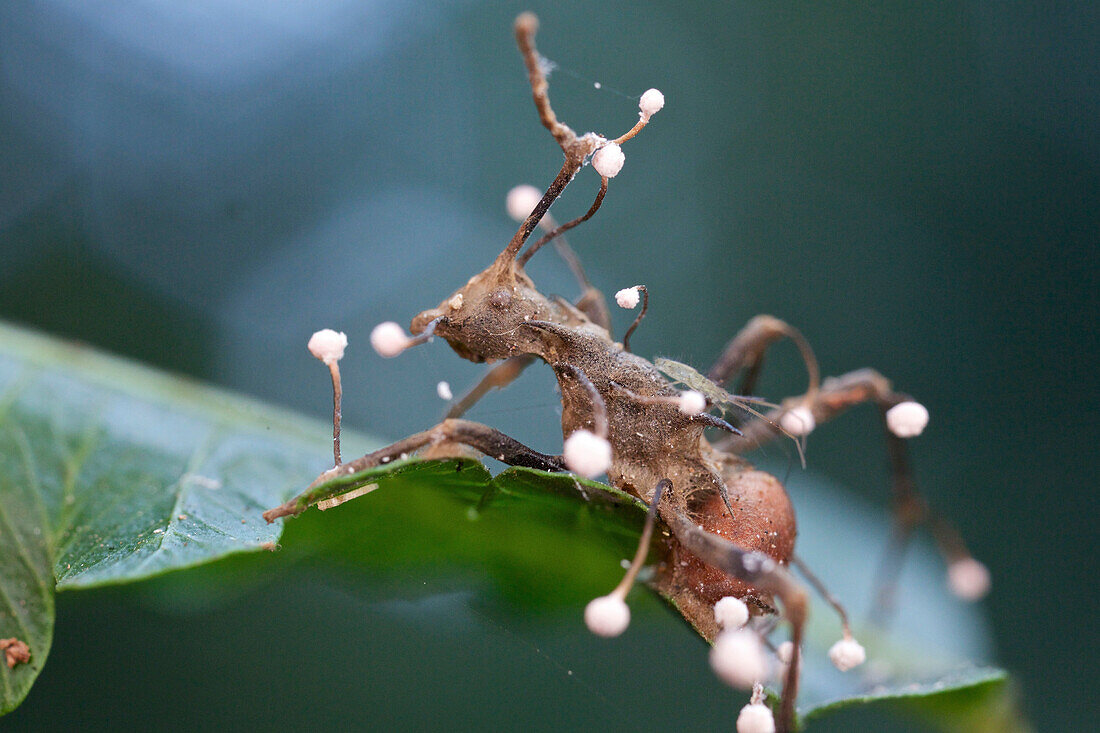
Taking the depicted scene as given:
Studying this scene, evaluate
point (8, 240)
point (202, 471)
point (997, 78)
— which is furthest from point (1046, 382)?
point (8, 240)

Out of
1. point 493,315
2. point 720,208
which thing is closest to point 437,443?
point 493,315

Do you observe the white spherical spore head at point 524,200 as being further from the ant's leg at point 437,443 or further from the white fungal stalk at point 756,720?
the white fungal stalk at point 756,720

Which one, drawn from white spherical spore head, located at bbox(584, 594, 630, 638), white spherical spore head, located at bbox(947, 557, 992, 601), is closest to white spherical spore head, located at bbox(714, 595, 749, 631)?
white spherical spore head, located at bbox(584, 594, 630, 638)

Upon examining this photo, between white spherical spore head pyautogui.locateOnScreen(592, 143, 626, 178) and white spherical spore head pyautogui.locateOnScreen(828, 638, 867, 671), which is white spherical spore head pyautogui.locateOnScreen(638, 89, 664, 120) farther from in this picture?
white spherical spore head pyautogui.locateOnScreen(828, 638, 867, 671)

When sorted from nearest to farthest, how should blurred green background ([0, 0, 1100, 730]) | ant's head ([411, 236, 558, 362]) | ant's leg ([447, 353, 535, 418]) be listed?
ant's head ([411, 236, 558, 362]) → ant's leg ([447, 353, 535, 418]) → blurred green background ([0, 0, 1100, 730])

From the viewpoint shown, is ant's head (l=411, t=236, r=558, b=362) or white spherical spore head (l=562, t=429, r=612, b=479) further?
ant's head (l=411, t=236, r=558, b=362)

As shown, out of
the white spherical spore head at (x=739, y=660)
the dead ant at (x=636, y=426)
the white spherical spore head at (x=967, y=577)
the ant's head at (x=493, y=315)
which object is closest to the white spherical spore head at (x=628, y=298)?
the dead ant at (x=636, y=426)
